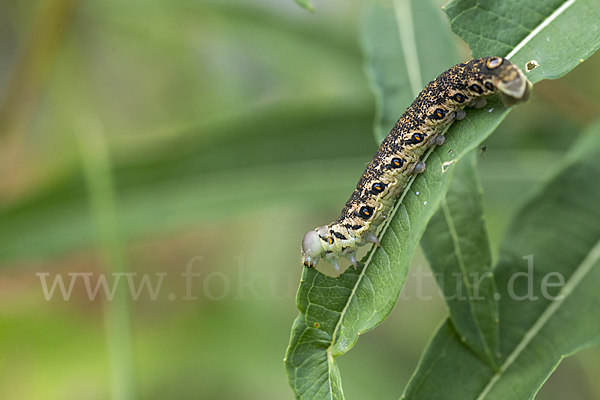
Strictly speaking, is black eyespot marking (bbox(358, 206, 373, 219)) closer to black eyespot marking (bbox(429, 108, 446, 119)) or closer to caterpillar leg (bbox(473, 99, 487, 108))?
black eyespot marking (bbox(429, 108, 446, 119))

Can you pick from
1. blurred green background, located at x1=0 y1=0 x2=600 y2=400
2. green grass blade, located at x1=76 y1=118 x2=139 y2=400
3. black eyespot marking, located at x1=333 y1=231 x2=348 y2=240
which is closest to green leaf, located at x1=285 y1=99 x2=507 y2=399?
black eyespot marking, located at x1=333 y1=231 x2=348 y2=240

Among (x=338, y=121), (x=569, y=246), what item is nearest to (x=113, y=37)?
(x=338, y=121)

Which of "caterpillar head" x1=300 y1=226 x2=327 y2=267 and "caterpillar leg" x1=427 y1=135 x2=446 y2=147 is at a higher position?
"caterpillar leg" x1=427 y1=135 x2=446 y2=147

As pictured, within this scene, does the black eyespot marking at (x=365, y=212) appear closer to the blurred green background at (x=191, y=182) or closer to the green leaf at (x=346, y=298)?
the green leaf at (x=346, y=298)

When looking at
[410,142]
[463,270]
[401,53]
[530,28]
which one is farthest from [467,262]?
[401,53]

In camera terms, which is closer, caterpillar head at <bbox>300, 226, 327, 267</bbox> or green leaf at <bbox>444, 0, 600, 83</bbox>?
green leaf at <bbox>444, 0, 600, 83</bbox>

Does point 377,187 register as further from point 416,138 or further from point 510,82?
point 510,82

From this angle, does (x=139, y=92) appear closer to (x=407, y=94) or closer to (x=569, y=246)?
(x=407, y=94)
